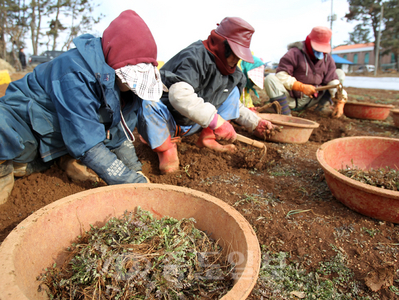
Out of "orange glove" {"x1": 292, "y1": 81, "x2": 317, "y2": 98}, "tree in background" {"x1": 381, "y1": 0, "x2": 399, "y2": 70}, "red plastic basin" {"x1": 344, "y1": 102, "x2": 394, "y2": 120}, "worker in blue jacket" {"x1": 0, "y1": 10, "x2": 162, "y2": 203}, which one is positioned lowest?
"tree in background" {"x1": 381, "y1": 0, "x2": 399, "y2": 70}

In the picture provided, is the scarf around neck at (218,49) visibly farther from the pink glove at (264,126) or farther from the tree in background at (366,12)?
the tree in background at (366,12)

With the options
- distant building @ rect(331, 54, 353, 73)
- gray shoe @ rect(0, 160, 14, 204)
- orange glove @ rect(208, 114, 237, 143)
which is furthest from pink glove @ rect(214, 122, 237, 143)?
distant building @ rect(331, 54, 353, 73)

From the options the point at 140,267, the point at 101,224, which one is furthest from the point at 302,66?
the point at 140,267

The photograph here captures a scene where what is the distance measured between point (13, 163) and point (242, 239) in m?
1.62

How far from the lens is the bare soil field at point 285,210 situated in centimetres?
131

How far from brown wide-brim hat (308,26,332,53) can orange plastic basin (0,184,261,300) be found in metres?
3.70

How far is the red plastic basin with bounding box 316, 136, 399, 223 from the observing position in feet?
5.29

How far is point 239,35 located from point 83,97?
4.49 feet

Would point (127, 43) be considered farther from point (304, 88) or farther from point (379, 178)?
point (304, 88)

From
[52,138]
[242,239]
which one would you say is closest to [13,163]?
[52,138]

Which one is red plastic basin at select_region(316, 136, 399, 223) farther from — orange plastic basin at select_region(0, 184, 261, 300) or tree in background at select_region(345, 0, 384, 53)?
tree in background at select_region(345, 0, 384, 53)

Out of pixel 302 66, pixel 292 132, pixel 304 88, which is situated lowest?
pixel 292 132

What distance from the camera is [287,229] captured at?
1.62m

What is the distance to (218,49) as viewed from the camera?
7.73 feet
